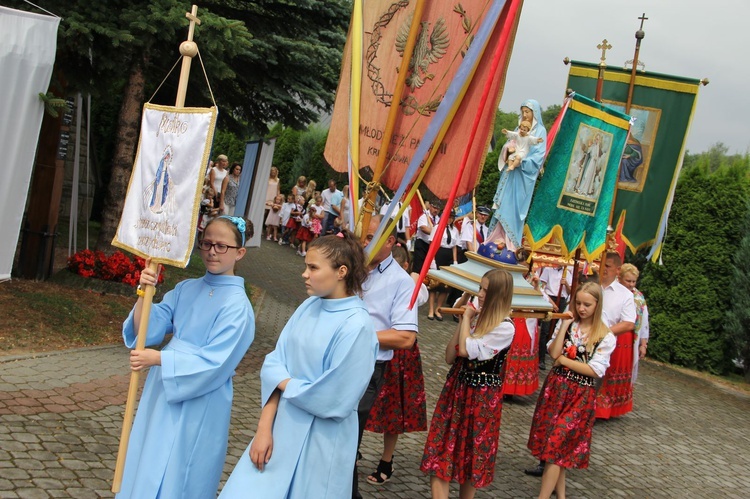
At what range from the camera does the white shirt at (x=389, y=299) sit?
16.2ft

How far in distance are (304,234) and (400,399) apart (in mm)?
14701

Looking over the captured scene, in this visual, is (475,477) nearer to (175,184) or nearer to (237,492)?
(237,492)

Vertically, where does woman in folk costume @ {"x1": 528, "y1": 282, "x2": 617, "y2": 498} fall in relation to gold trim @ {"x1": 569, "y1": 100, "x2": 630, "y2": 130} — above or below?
below

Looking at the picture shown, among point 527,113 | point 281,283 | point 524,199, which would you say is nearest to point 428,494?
point 524,199

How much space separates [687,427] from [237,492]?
26.3ft

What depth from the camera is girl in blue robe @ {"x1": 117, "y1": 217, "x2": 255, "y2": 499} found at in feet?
12.5

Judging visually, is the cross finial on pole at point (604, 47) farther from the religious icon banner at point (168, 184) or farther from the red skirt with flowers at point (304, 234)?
the red skirt with flowers at point (304, 234)

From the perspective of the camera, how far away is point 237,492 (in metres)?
3.49

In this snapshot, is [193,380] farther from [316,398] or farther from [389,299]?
[389,299]

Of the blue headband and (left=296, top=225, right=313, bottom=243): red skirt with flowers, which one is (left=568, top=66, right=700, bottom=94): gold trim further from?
(left=296, top=225, right=313, bottom=243): red skirt with flowers

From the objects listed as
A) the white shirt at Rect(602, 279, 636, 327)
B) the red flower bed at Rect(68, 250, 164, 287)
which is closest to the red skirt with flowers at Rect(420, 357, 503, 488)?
the white shirt at Rect(602, 279, 636, 327)

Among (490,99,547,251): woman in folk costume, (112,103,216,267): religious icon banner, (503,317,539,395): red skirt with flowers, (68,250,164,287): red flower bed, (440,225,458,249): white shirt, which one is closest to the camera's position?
(112,103,216,267): religious icon banner

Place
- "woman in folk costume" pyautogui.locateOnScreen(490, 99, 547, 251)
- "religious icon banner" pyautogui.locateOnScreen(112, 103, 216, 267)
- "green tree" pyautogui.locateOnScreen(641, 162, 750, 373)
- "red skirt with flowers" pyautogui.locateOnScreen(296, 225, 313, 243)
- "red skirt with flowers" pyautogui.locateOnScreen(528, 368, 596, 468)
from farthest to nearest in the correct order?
"red skirt with flowers" pyautogui.locateOnScreen(296, 225, 313, 243) → "green tree" pyautogui.locateOnScreen(641, 162, 750, 373) → "woman in folk costume" pyautogui.locateOnScreen(490, 99, 547, 251) → "red skirt with flowers" pyautogui.locateOnScreen(528, 368, 596, 468) → "religious icon banner" pyautogui.locateOnScreen(112, 103, 216, 267)

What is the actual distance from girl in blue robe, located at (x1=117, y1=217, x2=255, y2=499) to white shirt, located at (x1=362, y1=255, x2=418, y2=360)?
1096mm
